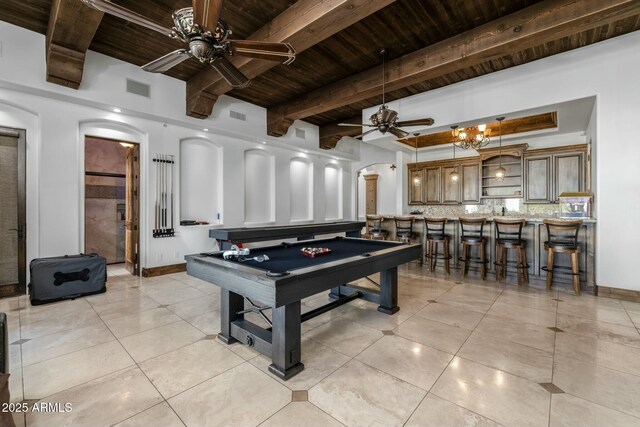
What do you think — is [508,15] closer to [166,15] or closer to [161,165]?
[166,15]

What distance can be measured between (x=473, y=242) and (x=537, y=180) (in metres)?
3.90

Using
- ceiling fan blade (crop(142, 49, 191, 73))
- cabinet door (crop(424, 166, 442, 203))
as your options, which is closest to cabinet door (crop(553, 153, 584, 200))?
cabinet door (crop(424, 166, 442, 203))

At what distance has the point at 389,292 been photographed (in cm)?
346

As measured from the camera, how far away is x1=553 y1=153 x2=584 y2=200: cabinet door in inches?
266

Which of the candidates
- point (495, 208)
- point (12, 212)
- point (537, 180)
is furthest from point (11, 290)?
point (537, 180)

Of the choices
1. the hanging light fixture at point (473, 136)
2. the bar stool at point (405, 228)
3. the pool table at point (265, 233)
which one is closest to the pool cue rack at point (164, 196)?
the pool table at point (265, 233)

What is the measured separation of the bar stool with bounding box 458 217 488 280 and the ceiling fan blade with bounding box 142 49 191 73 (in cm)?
501

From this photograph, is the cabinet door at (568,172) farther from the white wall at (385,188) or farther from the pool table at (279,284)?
the pool table at (279,284)

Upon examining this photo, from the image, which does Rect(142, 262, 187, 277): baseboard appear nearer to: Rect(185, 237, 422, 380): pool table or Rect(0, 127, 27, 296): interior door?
Rect(0, 127, 27, 296): interior door

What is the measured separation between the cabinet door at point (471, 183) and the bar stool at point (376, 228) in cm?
342

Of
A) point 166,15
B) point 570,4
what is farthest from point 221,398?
point 570,4

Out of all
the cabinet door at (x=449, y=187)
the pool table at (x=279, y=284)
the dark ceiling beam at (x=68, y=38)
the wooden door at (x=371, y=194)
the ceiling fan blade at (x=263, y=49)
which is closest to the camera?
the pool table at (x=279, y=284)

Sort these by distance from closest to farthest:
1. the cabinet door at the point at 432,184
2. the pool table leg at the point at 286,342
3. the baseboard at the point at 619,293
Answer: the pool table leg at the point at 286,342 → the baseboard at the point at 619,293 → the cabinet door at the point at 432,184

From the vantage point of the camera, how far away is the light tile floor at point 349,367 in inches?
70.5
